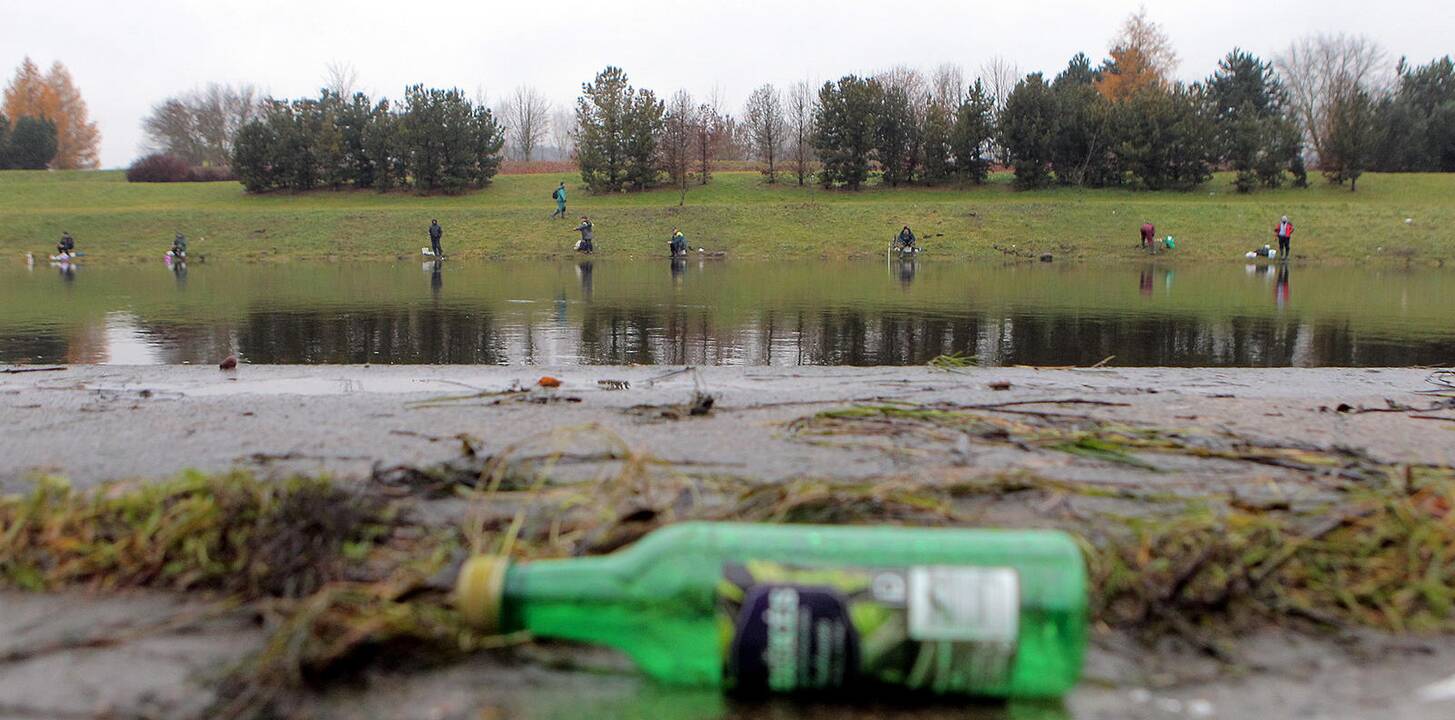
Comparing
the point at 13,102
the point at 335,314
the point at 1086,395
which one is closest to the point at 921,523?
the point at 1086,395

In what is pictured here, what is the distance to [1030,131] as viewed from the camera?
1948 inches

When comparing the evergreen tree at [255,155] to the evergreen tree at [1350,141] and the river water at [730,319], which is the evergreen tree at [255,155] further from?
the evergreen tree at [1350,141]

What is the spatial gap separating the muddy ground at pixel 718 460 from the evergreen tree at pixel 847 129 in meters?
45.5

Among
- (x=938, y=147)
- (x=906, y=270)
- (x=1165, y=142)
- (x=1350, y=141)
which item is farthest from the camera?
(x=938, y=147)

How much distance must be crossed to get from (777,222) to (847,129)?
477 inches

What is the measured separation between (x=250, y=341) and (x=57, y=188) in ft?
177

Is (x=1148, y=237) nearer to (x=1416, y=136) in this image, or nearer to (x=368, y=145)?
(x=1416, y=136)

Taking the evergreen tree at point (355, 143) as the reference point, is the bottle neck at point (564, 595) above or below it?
below

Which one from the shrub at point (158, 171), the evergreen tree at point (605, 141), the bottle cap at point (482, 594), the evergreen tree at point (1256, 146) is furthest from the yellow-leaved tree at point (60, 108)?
the bottle cap at point (482, 594)

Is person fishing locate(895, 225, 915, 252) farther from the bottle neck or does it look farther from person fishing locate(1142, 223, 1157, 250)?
the bottle neck

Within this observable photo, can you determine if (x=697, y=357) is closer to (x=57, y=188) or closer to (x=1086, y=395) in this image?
(x=1086, y=395)

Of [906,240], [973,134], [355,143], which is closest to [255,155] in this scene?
[355,143]

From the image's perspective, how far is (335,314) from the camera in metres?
13.4

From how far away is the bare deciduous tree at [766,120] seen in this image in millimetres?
59438
